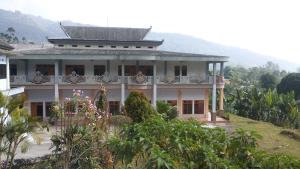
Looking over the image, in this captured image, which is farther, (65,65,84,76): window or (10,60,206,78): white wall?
(65,65,84,76): window

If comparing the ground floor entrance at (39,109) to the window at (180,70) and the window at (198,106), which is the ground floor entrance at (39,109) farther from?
the window at (198,106)

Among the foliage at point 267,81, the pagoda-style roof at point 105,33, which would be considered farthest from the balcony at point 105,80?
the foliage at point 267,81

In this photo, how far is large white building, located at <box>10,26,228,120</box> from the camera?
32134mm

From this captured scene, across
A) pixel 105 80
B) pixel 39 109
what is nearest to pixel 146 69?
pixel 105 80

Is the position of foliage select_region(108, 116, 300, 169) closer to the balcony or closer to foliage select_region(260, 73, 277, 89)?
the balcony

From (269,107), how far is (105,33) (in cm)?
1748

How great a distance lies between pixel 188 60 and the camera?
110 feet

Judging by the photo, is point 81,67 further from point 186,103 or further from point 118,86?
point 186,103

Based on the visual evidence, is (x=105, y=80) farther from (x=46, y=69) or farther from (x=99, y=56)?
(x=46, y=69)

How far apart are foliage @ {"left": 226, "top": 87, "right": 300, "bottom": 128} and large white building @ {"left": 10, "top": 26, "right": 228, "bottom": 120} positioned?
7.81m

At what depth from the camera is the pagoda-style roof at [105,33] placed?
3800 centimetres

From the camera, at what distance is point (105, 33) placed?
38688 millimetres

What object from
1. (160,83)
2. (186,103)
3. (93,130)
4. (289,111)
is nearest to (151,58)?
(160,83)

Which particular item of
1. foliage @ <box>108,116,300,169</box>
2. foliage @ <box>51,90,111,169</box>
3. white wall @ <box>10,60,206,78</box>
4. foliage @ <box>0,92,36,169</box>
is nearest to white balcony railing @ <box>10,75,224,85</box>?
white wall @ <box>10,60,206,78</box>
